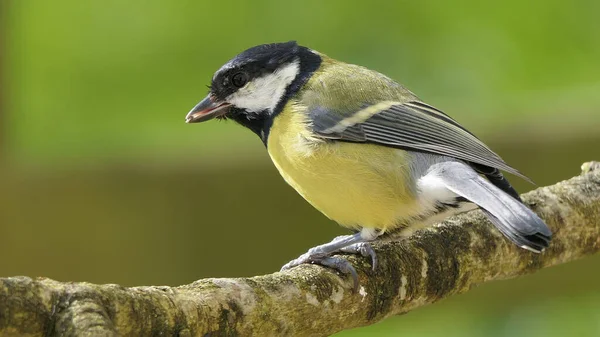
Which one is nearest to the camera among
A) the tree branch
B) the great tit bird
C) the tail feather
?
the tree branch

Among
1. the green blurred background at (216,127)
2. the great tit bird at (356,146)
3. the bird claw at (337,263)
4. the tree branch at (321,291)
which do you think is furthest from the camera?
the green blurred background at (216,127)

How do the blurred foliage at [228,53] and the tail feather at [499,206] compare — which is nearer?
the tail feather at [499,206]

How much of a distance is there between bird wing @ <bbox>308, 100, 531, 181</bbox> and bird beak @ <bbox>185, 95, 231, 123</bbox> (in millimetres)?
326

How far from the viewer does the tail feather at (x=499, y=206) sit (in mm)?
1790

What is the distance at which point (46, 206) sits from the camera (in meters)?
3.18

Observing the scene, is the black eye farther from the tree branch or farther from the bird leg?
the tree branch

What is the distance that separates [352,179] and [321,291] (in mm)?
512

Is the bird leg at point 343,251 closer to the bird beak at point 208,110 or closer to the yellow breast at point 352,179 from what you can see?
the yellow breast at point 352,179

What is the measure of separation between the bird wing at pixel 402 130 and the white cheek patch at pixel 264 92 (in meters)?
0.17

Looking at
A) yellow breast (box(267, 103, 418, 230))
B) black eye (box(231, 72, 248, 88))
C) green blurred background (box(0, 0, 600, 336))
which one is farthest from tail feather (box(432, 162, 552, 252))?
green blurred background (box(0, 0, 600, 336))

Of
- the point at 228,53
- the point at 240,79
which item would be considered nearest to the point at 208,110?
the point at 240,79

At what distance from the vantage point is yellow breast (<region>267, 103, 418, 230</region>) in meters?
2.27

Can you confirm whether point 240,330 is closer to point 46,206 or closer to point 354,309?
point 354,309

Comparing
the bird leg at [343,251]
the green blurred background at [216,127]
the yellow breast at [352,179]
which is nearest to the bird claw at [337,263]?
the bird leg at [343,251]
